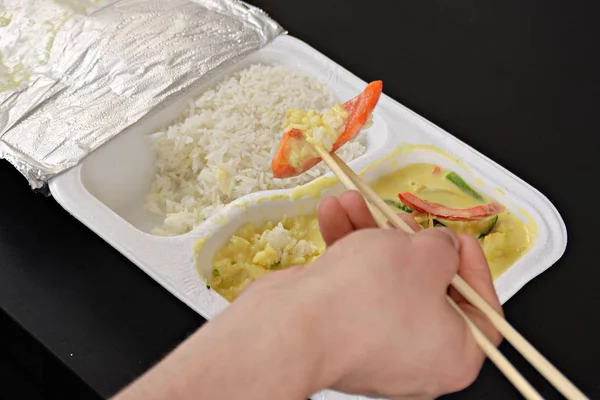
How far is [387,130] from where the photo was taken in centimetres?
151

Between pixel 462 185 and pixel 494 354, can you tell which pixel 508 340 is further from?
pixel 462 185

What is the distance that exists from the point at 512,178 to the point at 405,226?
0.57 metres

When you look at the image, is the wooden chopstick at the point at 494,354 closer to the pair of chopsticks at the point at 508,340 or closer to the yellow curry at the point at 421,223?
the pair of chopsticks at the point at 508,340

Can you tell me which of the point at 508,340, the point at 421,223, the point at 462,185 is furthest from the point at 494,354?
the point at 462,185

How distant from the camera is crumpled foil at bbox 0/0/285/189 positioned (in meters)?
1.49

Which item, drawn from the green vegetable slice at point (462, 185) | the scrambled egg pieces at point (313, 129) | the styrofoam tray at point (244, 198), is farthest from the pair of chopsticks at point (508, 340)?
the green vegetable slice at point (462, 185)

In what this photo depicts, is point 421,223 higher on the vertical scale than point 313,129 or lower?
lower

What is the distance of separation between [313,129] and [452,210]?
44 cm

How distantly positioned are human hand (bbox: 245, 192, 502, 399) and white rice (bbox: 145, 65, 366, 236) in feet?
2.33

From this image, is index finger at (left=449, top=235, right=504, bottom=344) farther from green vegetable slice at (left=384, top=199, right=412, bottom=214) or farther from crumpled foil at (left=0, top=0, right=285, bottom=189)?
crumpled foil at (left=0, top=0, right=285, bottom=189)

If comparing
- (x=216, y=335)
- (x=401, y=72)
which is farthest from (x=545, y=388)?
(x=401, y=72)

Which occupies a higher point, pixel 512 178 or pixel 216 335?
pixel 216 335

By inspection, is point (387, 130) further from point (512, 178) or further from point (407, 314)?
point (407, 314)

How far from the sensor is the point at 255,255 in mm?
1325
